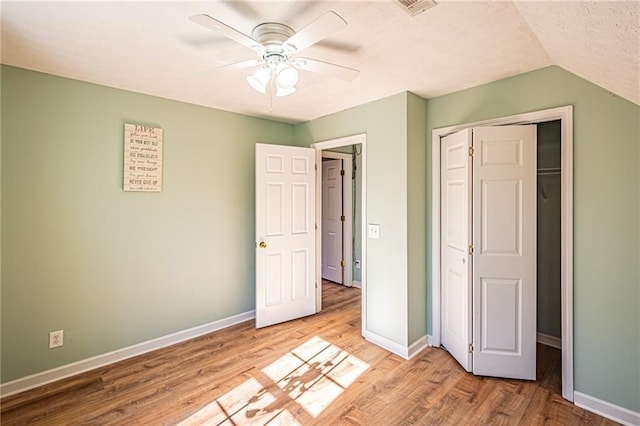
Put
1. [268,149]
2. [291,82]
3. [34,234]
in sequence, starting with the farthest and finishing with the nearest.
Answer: [268,149] < [34,234] < [291,82]

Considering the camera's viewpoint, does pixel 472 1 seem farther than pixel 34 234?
No

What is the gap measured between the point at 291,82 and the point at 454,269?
207 centimetres

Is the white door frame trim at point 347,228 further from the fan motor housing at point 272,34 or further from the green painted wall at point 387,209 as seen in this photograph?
the fan motor housing at point 272,34

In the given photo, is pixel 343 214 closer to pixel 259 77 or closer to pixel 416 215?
pixel 416 215

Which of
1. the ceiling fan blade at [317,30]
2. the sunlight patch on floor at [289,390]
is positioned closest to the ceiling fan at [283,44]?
the ceiling fan blade at [317,30]

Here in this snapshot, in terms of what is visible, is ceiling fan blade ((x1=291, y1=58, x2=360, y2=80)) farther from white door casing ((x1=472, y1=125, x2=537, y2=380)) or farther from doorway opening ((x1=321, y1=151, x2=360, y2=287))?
doorway opening ((x1=321, y1=151, x2=360, y2=287))

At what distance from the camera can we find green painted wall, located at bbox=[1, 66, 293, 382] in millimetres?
2275

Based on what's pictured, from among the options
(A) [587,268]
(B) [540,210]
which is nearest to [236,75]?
(A) [587,268]

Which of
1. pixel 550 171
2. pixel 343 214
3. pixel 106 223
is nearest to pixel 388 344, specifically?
pixel 550 171

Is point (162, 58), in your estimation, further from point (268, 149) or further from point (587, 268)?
point (587, 268)

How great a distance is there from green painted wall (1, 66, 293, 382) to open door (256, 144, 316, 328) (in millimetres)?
305

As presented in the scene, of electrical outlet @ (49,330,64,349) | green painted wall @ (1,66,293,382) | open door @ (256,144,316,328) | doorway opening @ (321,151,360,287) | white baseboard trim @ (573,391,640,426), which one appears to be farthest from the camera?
doorway opening @ (321,151,360,287)

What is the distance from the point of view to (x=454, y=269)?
2.70m

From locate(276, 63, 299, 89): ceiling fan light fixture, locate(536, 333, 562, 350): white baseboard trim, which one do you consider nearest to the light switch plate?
locate(276, 63, 299, 89): ceiling fan light fixture
